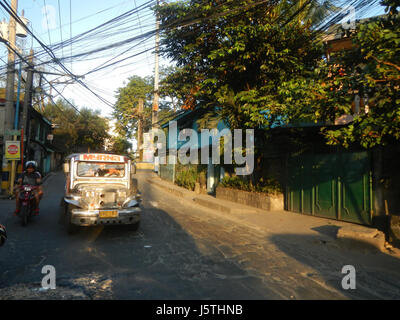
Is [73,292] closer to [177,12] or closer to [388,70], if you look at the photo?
[388,70]

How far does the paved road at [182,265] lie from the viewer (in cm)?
412

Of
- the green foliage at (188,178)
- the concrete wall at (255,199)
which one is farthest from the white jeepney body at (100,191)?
the green foliage at (188,178)

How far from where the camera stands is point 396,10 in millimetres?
6156

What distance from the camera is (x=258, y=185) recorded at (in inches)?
488

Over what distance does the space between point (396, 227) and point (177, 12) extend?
10.6 metres

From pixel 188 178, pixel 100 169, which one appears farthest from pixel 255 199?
pixel 188 178

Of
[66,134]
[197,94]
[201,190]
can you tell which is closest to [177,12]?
[197,94]

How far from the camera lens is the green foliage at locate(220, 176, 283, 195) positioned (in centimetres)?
1167

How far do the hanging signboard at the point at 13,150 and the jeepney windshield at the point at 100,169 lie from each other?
8376 millimetres

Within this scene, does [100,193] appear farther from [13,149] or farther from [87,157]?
[13,149]

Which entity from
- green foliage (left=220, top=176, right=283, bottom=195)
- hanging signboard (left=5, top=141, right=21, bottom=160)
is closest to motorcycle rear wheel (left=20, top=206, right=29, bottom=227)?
hanging signboard (left=5, top=141, right=21, bottom=160)
